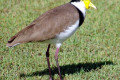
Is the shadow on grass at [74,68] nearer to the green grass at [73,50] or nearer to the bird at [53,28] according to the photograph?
the green grass at [73,50]

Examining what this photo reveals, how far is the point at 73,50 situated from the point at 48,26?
1811mm

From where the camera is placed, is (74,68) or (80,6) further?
(74,68)

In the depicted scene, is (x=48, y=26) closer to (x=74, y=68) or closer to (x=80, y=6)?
(x=80, y=6)

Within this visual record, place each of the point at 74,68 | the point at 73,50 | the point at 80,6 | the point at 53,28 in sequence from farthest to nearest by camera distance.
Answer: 1. the point at 73,50
2. the point at 74,68
3. the point at 80,6
4. the point at 53,28

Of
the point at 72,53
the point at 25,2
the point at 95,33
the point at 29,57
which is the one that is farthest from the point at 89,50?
the point at 25,2

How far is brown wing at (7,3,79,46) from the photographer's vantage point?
5.00 m

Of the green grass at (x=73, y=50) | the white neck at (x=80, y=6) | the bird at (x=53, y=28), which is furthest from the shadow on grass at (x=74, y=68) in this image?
the white neck at (x=80, y=6)

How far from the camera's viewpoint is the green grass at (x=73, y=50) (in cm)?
571

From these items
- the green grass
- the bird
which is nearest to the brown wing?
the bird

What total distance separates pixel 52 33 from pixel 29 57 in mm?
1555

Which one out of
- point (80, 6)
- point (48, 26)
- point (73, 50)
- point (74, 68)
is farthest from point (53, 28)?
point (73, 50)

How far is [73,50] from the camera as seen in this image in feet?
22.1

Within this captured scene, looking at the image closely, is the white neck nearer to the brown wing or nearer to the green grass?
the brown wing

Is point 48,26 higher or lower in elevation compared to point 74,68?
higher
